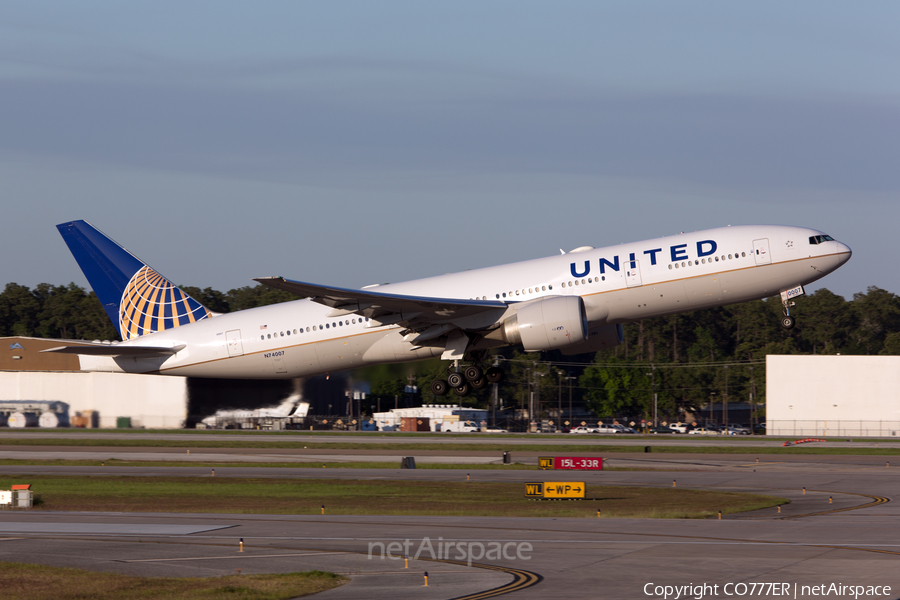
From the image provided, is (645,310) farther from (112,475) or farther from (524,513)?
(112,475)

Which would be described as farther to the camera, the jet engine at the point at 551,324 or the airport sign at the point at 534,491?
the jet engine at the point at 551,324

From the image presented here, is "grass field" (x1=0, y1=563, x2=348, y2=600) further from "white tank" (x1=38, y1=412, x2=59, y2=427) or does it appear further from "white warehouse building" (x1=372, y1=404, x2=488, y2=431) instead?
"white warehouse building" (x1=372, y1=404, x2=488, y2=431)

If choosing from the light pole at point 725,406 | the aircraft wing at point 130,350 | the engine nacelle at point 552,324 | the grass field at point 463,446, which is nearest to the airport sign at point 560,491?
the engine nacelle at point 552,324

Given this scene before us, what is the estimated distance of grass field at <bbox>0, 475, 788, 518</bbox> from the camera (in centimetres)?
3138

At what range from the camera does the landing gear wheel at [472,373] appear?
1671 inches

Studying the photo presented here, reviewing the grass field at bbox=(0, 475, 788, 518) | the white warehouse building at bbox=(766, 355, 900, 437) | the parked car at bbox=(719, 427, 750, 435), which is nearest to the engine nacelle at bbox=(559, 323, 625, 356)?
the grass field at bbox=(0, 475, 788, 518)

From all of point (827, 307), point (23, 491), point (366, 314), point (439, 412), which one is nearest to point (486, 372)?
point (366, 314)

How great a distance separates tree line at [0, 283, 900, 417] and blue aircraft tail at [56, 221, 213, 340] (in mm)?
62537

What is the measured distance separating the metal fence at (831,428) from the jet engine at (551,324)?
178 feet

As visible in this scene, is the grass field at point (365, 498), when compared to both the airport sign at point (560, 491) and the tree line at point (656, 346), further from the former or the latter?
the tree line at point (656, 346)

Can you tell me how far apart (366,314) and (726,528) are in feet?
63.5

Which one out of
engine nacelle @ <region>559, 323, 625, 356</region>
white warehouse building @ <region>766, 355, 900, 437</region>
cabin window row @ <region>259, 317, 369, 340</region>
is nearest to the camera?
engine nacelle @ <region>559, 323, 625, 356</region>

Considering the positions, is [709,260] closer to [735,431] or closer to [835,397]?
[835,397]

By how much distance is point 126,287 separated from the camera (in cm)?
4953
